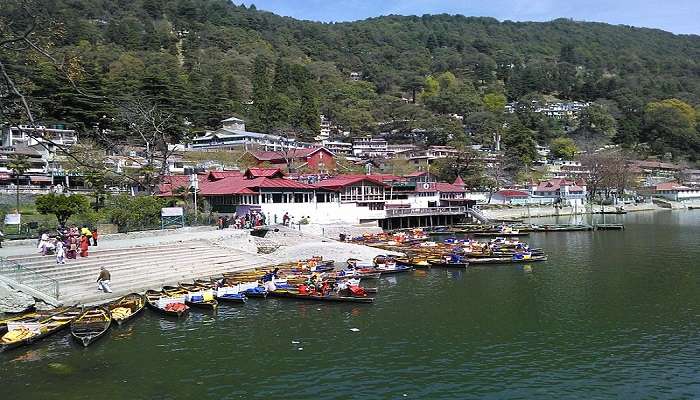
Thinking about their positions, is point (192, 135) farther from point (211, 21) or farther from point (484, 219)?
point (211, 21)

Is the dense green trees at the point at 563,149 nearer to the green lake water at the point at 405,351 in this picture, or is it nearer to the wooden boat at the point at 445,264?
the wooden boat at the point at 445,264

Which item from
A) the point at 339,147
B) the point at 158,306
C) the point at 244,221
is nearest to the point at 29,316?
the point at 158,306

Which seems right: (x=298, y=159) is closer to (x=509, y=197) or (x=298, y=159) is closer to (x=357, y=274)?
(x=509, y=197)

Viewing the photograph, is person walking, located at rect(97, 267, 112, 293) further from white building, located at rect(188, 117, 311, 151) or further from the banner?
white building, located at rect(188, 117, 311, 151)

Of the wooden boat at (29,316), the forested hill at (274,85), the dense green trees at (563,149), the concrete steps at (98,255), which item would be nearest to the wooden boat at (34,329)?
the wooden boat at (29,316)

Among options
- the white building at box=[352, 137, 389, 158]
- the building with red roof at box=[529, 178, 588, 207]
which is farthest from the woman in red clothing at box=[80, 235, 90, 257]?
the building with red roof at box=[529, 178, 588, 207]

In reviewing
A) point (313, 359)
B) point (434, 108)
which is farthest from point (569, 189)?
point (313, 359)

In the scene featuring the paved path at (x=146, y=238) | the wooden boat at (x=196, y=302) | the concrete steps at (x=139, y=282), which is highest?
the paved path at (x=146, y=238)
